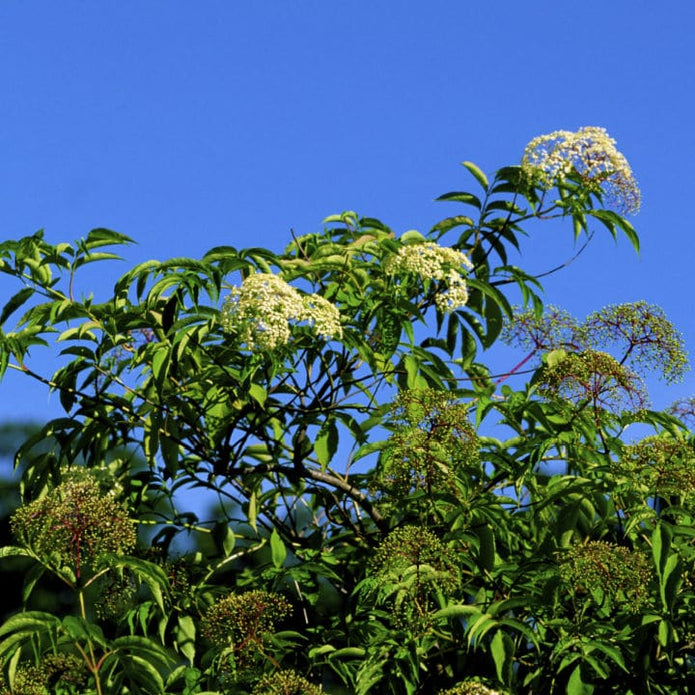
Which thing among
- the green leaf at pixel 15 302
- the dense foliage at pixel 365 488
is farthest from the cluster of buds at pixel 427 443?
the green leaf at pixel 15 302

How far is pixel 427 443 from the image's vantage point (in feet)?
12.8

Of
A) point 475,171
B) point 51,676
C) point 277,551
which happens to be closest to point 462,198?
point 475,171

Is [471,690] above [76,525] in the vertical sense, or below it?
below

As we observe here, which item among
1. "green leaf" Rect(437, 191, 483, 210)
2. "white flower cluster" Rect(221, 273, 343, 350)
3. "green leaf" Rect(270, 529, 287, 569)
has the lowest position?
"green leaf" Rect(270, 529, 287, 569)

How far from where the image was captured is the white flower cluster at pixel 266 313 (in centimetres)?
407

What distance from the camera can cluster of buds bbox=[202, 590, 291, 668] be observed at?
3.93 m

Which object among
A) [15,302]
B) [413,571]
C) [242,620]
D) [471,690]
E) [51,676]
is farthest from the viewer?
[15,302]

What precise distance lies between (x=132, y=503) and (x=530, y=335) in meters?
1.89

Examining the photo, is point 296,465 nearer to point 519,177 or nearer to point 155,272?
point 155,272

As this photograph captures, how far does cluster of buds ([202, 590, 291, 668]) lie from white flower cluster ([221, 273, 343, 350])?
0.88 m

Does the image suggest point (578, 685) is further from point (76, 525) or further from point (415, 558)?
point (76, 525)

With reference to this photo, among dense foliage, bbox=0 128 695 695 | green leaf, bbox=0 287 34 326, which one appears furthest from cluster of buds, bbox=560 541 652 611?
green leaf, bbox=0 287 34 326

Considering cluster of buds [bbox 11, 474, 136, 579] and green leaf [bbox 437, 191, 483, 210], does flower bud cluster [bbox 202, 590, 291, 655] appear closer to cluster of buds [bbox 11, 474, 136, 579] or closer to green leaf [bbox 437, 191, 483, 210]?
cluster of buds [bbox 11, 474, 136, 579]

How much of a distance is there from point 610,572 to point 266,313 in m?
1.46
